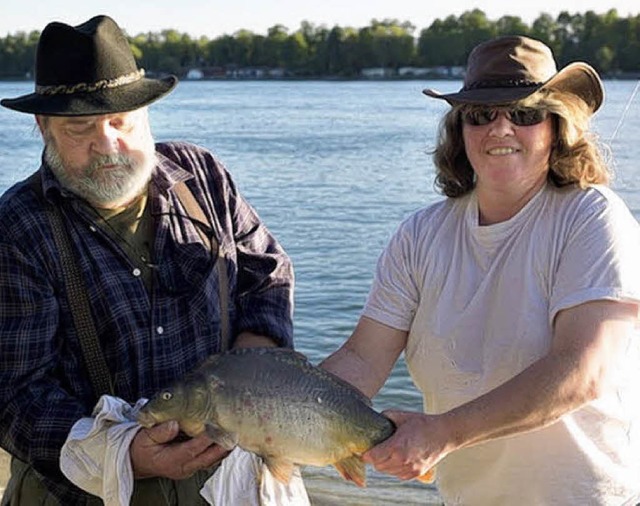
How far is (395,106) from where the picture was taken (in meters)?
58.3

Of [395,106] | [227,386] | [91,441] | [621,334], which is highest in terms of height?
[621,334]

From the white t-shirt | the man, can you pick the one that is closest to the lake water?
the white t-shirt

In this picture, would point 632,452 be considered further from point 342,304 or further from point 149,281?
point 342,304

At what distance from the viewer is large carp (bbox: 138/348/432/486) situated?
11.1 ft

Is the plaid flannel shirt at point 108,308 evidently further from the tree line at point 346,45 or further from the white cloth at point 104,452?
the tree line at point 346,45

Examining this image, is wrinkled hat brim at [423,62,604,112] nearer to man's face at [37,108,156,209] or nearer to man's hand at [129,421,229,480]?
man's face at [37,108,156,209]

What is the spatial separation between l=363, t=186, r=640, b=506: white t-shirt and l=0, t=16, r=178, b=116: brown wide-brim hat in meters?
1.20

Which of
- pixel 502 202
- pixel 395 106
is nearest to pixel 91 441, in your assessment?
pixel 502 202

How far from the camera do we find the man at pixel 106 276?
363 cm

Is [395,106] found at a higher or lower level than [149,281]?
lower

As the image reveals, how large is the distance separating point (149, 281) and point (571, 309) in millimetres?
1508

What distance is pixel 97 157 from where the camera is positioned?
378 cm

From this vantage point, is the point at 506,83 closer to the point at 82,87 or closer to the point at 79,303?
the point at 82,87

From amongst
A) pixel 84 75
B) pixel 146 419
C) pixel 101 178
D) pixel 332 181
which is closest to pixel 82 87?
pixel 84 75
